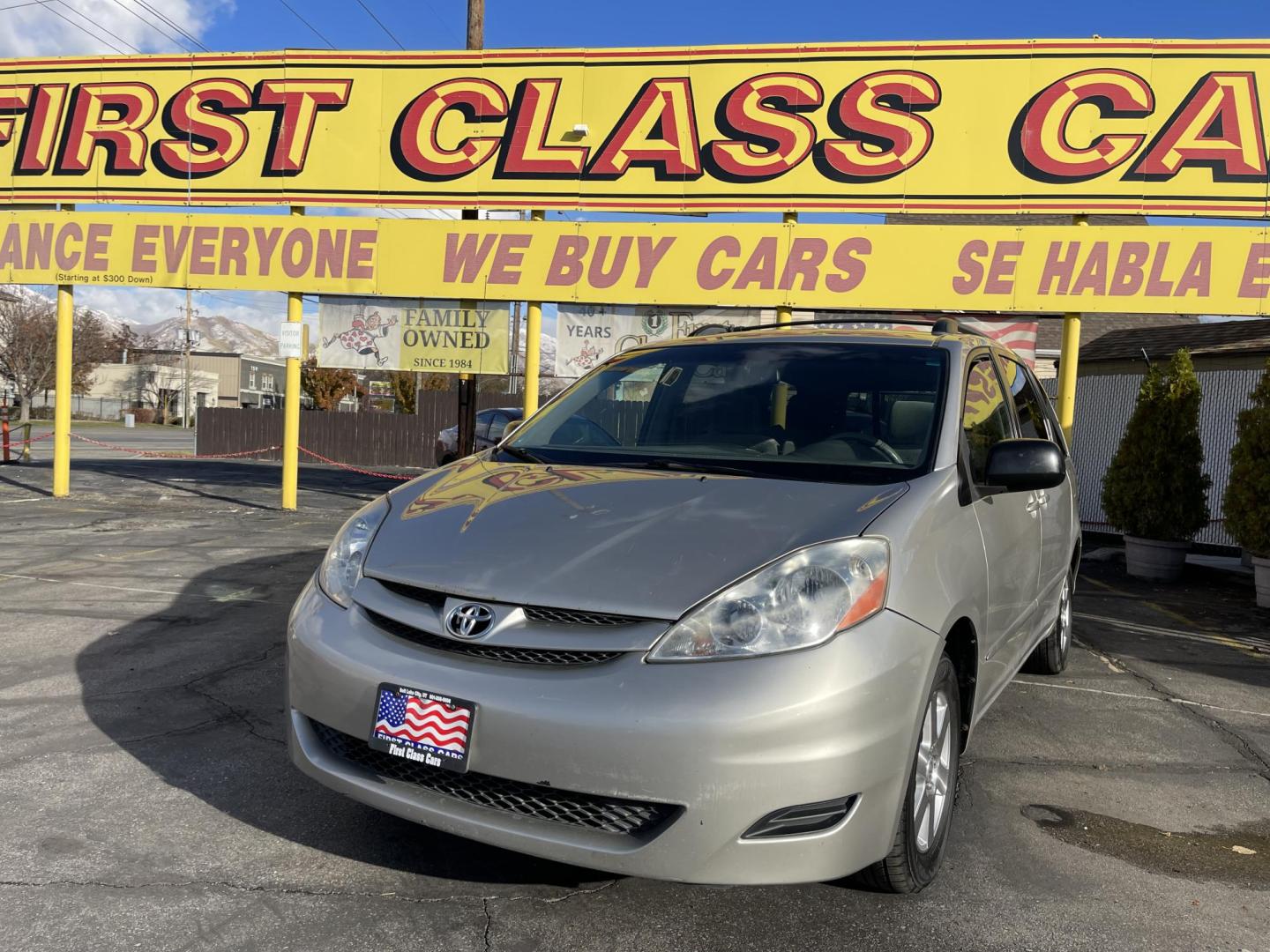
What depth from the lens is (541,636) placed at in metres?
2.58

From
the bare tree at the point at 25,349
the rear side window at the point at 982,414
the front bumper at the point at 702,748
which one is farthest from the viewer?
the bare tree at the point at 25,349

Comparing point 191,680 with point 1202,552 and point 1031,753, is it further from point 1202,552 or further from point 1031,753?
point 1202,552

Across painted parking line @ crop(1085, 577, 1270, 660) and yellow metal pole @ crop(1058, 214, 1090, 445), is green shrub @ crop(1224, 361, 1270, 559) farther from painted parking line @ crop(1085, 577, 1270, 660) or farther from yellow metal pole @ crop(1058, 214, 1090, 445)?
yellow metal pole @ crop(1058, 214, 1090, 445)

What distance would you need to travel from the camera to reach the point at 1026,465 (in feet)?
11.3

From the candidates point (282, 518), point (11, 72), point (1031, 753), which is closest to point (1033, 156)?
point (1031, 753)

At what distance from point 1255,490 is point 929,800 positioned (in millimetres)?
6855

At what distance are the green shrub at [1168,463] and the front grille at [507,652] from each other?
8872 millimetres

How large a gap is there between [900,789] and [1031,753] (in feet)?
6.44

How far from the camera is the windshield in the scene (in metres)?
3.51

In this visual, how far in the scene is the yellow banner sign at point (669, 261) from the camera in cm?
1079

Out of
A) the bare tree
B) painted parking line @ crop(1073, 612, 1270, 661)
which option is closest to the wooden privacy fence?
painted parking line @ crop(1073, 612, 1270, 661)

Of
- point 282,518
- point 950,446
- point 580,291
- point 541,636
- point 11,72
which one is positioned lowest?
point 282,518

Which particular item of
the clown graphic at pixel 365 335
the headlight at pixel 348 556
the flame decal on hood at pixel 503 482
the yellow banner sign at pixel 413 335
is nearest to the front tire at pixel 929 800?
the flame decal on hood at pixel 503 482

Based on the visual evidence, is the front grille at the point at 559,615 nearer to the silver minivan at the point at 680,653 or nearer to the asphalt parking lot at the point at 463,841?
the silver minivan at the point at 680,653
